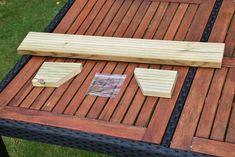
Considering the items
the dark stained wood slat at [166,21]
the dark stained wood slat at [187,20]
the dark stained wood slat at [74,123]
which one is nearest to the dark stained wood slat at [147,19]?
the dark stained wood slat at [166,21]

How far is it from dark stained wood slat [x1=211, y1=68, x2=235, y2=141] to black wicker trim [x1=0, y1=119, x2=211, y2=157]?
0.67 feet

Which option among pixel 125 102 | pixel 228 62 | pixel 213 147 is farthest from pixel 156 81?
pixel 213 147

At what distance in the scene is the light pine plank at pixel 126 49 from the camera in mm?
2801

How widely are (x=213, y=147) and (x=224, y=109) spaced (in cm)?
31

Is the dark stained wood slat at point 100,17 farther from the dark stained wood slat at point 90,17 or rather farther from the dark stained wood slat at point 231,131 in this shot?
the dark stained wood slat at point 231,131

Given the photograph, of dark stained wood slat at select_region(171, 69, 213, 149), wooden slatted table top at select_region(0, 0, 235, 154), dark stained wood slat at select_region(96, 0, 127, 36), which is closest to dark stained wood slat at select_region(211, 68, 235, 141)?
wooden slatted table top at select_region(0, 0, 235, 154)

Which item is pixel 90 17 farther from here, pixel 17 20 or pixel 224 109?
pixel 17 20

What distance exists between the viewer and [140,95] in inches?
104

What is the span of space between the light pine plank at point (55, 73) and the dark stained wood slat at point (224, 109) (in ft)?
3.21

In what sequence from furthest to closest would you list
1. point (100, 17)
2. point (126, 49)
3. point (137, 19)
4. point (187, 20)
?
point (100, 17) → point (137, 19) → point (187, 20) → point (126, 49)

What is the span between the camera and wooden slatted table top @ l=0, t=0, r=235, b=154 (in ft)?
7.86

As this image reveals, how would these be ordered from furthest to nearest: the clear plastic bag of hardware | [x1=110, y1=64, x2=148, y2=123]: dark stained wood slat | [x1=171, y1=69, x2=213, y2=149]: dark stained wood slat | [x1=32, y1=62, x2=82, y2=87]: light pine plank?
[x1=32, y1=62, x2=82, y2=87]: light pine plank
the clear plastic bag of hardware
[x1=110, y1=64, x2=148, y2=123]: dark stained wood slat
[x1=171, y1=69, x2=213, y2=149]: dark stained wood slat

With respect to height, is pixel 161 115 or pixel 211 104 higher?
pixel 211 104

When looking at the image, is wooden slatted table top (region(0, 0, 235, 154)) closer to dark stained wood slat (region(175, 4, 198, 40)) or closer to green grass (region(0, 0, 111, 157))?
dark stained wood slat (region(175, 4, 198, 40))
